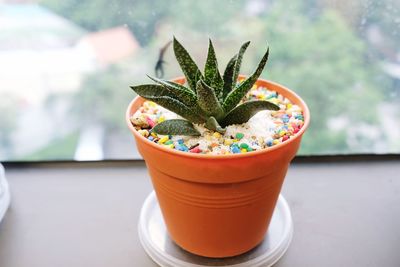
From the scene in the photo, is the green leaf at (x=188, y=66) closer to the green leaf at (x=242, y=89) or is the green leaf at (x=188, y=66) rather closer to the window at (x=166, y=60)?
the green leaf at (x=242, y=89)

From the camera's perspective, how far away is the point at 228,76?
814mm

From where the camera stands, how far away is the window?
3.60ft

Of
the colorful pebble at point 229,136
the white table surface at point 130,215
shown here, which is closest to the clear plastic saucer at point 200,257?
the white table surface at point 130,215

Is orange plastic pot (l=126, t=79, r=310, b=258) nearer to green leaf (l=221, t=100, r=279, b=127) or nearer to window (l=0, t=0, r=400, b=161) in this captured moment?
green leaf (l=221, t=100, r=279, b=127)

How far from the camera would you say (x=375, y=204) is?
3.32ft

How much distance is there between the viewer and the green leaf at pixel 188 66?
30.6 inches

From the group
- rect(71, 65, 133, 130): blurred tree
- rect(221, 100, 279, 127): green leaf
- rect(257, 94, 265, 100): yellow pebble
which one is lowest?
rect(71, 65, 133, 130): blurred tree

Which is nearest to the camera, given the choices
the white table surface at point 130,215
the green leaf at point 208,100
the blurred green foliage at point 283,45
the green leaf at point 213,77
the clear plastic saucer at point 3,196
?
the green leaf at point 208,100

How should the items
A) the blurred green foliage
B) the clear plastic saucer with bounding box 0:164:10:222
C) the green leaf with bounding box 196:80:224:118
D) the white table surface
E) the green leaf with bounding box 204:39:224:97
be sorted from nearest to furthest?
the green leaf with bounding box 196:80:224:118, the green leaf with bounding box 204:39:224:97, the white table surface, the clear plastic saucer with bounding box 0:164:10:222, the blurred green foliage

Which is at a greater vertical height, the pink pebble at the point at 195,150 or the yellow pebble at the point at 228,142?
the yellow pebble at the point at 228,142

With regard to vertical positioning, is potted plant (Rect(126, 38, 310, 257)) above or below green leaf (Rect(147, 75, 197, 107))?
below

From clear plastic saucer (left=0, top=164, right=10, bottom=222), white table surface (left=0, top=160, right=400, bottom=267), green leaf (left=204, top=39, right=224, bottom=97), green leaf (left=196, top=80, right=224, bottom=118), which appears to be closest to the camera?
green leaf (left=196, top=80, right=224, bottom=118)

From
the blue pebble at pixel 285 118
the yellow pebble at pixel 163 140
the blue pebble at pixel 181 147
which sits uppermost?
the blue pebble at pixel 285 118

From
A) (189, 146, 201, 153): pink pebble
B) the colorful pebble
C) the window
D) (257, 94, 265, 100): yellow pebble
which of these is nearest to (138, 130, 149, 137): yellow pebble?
the colorful pebble
